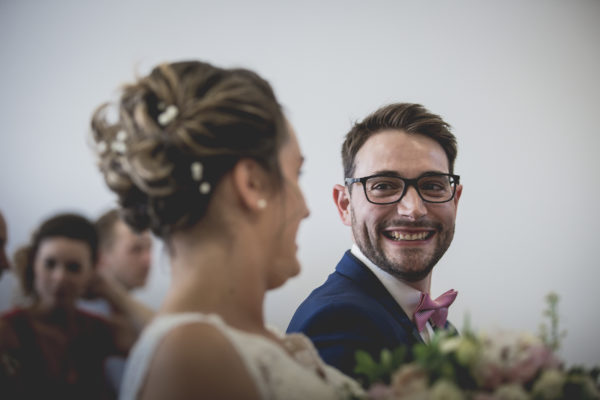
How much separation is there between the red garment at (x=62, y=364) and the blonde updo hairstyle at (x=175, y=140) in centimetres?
20

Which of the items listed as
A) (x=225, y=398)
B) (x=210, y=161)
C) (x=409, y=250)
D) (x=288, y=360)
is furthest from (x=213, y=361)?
(x=409, y=250)

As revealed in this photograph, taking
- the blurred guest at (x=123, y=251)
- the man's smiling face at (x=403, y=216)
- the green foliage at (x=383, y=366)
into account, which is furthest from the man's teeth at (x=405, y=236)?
the blurred guest at (x=123, y=251)

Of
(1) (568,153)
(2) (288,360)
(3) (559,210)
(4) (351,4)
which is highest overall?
(4) (351,4)

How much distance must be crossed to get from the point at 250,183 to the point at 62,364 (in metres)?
0.44

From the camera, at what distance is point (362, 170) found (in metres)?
2.01

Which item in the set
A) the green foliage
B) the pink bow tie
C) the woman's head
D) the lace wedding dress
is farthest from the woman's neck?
the pink bow tie

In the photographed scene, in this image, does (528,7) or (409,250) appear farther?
(528,7)

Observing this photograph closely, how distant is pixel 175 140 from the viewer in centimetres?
93

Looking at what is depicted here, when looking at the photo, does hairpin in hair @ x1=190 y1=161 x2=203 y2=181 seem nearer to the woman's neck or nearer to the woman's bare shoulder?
the woman's neck

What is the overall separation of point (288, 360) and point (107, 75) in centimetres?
86

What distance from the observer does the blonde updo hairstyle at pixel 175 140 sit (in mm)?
928

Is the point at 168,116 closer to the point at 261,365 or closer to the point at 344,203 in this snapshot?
the point at 261,365

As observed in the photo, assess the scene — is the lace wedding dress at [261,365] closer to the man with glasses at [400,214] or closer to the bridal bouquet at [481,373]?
the bridal bouquet at [481,373]

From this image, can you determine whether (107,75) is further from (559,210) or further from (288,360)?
(559,210)
